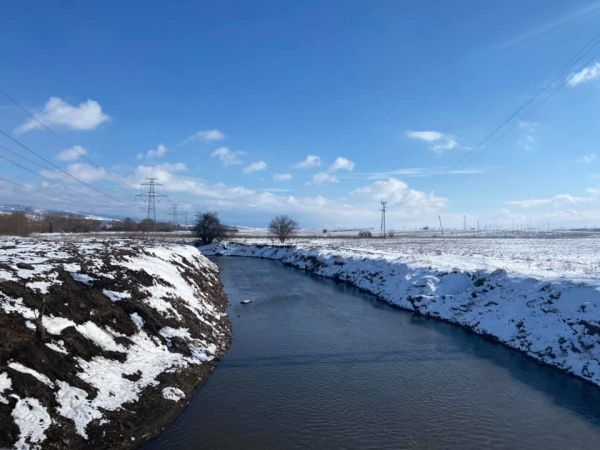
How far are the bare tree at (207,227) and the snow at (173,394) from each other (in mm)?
78695

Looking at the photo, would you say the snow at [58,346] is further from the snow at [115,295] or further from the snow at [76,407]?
the snow at [115,295]

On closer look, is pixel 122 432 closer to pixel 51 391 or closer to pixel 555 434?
pixel 51 391

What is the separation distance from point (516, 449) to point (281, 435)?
716 cm

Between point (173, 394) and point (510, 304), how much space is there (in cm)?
2111

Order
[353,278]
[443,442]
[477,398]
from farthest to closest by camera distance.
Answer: [353,278] → [477,398] → [443,442]

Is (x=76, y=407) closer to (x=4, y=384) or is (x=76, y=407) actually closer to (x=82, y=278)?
(x=4, y=384)

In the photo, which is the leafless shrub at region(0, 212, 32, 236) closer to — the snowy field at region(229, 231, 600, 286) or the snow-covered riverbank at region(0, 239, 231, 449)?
the snow-covered riverbank at region(0, 239, 231, 449)

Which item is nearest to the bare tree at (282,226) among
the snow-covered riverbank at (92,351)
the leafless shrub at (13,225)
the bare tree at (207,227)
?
the bare tree at (207,227)

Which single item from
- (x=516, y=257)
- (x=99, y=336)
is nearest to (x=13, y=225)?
(x=99, y=336)

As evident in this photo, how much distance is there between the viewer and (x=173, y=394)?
41.8 feet

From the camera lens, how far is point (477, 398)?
1395 cm

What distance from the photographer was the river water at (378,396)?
1112 centimetres

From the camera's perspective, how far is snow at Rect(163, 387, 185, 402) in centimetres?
1256

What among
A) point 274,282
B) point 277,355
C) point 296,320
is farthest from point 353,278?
point 277,355
